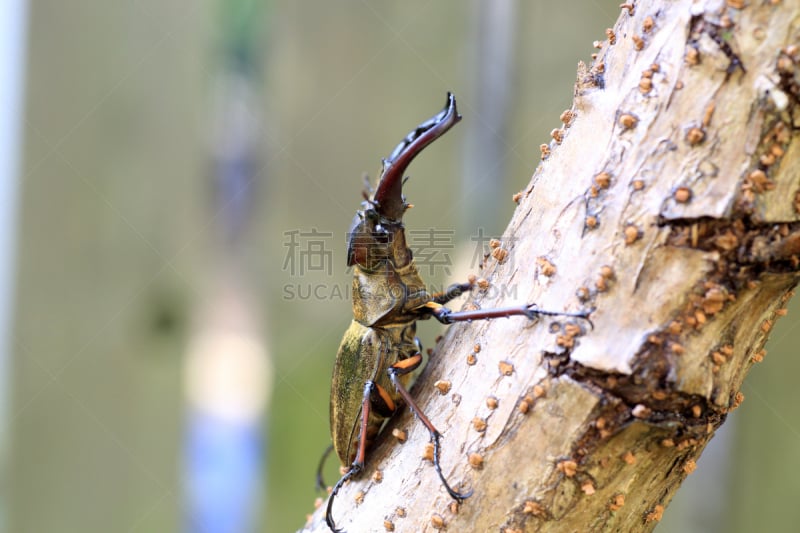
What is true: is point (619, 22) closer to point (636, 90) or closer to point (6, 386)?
point (636, 90)

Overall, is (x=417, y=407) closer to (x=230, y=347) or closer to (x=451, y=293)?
(x=451, y=293)

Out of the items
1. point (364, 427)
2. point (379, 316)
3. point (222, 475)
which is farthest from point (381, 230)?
point (222, 475)

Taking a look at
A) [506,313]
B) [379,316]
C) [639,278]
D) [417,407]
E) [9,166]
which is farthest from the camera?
[9,166]

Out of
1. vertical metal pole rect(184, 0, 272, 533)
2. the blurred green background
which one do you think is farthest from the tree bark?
vertical metal pole rect(184, 0, 272, 533)

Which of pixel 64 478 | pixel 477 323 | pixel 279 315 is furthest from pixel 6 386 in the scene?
pixel 477 323

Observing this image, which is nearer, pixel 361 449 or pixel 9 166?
pixel 361 449

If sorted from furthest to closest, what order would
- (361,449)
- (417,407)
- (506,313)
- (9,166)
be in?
(9,166) < (361,449) < (417,407) < (506,313)
